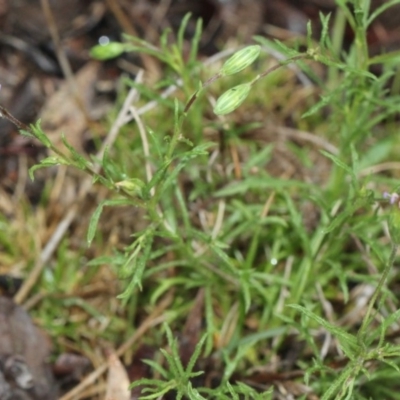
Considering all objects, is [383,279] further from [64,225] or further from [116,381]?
[64,225]

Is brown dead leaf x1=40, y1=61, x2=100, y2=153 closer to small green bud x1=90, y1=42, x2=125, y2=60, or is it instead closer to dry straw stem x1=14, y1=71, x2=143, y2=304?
dry straw stem x1=14, y1=71, x2=143, y2=304

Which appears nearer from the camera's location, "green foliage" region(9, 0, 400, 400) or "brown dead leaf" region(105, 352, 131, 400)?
"green foliage" region(9, 0, 400, 400)

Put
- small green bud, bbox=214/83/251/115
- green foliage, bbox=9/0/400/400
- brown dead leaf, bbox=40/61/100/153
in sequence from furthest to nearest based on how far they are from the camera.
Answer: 1. brown dead leaf, bbox=40/61/100/153
2. green foliage, bbox=9/0/400/400
3. small green bud, bbox=214/83/251/115

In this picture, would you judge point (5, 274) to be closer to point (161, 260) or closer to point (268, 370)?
point (161, 260)

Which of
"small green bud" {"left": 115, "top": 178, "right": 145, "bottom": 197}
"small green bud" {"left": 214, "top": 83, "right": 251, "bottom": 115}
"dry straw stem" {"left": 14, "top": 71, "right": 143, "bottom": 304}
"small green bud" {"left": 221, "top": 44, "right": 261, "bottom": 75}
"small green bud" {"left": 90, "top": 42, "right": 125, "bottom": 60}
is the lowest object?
"dry straw stem" {"left": 14, "top": 71, "right": 143, "bottom": 304}

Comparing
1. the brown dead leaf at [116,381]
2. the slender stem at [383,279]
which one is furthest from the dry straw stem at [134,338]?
the slender stem at [383,279]

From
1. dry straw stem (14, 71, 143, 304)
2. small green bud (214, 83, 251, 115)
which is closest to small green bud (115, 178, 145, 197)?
small green bud (214, 83, 251, 115)

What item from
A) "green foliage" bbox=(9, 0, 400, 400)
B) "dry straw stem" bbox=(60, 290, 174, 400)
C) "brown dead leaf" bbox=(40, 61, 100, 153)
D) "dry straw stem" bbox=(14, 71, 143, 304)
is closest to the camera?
"green foliage" bbox=(9, 0, 400, 400)

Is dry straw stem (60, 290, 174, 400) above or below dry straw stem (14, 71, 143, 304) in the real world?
below

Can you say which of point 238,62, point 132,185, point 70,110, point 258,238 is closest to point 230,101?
point 238,62

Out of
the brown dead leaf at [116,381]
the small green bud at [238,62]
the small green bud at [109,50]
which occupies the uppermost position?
the small green bud at [238,62]

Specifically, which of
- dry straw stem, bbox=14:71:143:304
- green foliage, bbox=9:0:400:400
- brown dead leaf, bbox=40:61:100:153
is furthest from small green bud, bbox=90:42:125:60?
brown dead leaf, bbox=40:61:100:153

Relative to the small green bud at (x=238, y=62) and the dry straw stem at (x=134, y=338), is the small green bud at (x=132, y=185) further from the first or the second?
the dry straw stem at (x=134, y=338)
